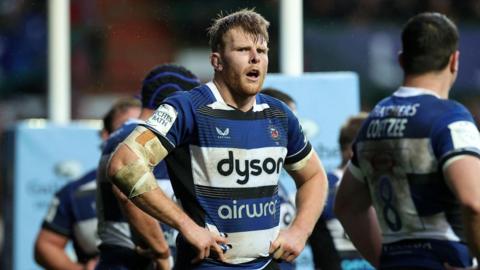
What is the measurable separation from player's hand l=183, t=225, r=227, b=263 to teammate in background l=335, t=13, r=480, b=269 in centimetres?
97

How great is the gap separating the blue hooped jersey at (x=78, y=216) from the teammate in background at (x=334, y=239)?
71.9 inches

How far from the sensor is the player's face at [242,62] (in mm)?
5938

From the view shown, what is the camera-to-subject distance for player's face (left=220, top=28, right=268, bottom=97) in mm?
5938

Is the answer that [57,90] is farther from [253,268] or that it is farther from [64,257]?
[253,268]

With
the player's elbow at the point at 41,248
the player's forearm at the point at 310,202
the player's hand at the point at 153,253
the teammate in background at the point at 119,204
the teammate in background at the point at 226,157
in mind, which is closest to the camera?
the teammate in background at the point at 226,157

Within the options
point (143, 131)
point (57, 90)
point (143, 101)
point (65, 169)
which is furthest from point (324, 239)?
point (57, 90)

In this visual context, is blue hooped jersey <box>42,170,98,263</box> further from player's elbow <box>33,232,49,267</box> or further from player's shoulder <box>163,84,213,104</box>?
player's shoulder <box>163,84,213,104</box>

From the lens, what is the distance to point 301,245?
6.02 metres

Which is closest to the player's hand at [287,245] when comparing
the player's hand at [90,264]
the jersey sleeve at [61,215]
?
the jersey sleeve at [61,215]

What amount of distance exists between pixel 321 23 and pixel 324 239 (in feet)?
37.0

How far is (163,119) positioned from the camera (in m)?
5.82

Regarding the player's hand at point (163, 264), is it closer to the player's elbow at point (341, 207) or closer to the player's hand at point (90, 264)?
the player's elbow at point (341, 207)

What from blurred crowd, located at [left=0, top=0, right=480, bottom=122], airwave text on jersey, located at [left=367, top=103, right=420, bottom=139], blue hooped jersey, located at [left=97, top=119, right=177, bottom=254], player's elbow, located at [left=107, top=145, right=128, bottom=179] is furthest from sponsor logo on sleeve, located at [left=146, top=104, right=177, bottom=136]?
blurred crowd, located at [left=0, top=0, right=480, bottom=122]

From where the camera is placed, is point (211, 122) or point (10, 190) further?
point (10, 190)
